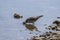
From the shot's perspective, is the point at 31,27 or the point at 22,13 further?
the point at 22,13

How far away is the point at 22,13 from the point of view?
41.7 feet

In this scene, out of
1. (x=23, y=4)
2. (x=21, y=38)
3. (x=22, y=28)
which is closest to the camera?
(x=21, y=38)

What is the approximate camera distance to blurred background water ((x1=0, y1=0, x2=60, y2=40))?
364 inches

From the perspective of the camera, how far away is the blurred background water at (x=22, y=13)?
A: 923 centimetres

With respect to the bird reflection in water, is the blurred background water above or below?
above

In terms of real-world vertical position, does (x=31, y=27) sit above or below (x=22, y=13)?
below

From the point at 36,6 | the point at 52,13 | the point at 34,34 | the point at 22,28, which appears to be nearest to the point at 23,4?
the point at 36,6

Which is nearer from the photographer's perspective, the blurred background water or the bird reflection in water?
the blurred background water

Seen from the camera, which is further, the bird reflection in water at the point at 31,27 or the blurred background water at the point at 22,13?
the bird reflection in water at the point at 31,27

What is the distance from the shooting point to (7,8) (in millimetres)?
13695

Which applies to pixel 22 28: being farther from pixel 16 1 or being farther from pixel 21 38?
pixel 16 1

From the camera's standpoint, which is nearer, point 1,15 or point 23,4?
point 1,15

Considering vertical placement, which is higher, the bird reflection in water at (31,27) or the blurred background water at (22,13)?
the blurred background water at (22,13)

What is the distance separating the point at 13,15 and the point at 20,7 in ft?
6.41
